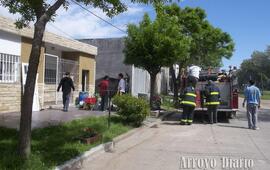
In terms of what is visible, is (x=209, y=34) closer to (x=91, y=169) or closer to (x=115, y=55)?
(x=115, y=55)

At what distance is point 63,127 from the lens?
12195mm

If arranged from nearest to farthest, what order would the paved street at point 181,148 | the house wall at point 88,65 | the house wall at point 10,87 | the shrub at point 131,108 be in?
1. the paved street at point 181,148
2. the shrub at point 131,108
3. the house wall at point 10,87
4. the house wall at point 88,65

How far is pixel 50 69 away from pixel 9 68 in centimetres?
406

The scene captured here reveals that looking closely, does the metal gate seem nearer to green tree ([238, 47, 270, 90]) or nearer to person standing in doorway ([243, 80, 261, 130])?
person standing in doorway ([243, 80, 261, 130])

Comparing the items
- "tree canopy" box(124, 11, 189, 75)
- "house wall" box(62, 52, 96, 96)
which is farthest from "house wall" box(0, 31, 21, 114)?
"house wall" box(62, 52, 96, 96)

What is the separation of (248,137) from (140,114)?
364 cm

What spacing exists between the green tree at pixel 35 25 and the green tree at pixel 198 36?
20.3 meters

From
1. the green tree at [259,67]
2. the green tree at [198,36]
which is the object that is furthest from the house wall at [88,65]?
the green tree at [259,67]

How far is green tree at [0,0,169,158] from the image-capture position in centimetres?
750

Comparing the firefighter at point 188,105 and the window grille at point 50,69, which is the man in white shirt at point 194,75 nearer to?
the firefighter at point 188,105

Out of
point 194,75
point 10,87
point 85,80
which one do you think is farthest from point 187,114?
point 85,80

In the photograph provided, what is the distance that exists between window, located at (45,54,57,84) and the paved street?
6.95 metres

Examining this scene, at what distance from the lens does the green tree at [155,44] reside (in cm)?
1948

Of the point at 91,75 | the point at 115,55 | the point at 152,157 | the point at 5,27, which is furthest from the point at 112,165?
the point at 115,55
